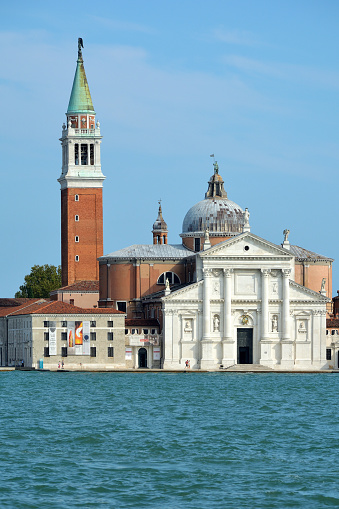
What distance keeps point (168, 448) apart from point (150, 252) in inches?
2004

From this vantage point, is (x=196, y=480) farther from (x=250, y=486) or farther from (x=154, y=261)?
(x=154, y=261)

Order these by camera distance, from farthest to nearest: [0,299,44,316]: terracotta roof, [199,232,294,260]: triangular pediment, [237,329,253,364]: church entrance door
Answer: [0,299,44,316]: terracotta roof → [237,329,253,364]: church entrance door → [199,232,294,260]: triangular pediment

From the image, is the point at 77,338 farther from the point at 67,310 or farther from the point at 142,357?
the point at 142,357

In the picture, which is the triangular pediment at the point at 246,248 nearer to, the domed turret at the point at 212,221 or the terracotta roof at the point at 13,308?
the domed turret at the point at 212,221

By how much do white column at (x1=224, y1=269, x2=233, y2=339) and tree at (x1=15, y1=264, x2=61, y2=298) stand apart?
36251mm

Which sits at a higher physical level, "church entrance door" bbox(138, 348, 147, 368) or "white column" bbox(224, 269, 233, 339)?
"white column" bbox(224, 269, 233, 339)

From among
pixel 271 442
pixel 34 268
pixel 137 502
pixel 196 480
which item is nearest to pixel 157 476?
pixel 196 480

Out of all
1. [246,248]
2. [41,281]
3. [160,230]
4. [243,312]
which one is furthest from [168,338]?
[41,281]

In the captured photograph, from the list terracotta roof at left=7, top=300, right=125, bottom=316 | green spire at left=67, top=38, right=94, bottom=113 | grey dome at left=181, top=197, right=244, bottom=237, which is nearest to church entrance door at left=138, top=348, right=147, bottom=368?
terracotta roof at left=7, top=300, right=125, bottom=316

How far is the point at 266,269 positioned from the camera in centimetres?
7562

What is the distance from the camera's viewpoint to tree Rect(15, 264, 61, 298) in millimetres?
110312

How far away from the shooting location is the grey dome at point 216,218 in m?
87.5

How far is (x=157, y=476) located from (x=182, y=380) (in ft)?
118

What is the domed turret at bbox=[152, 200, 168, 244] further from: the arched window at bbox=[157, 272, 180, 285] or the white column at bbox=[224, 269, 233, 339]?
the white column at bbox=[224, 269, 233, 339]
